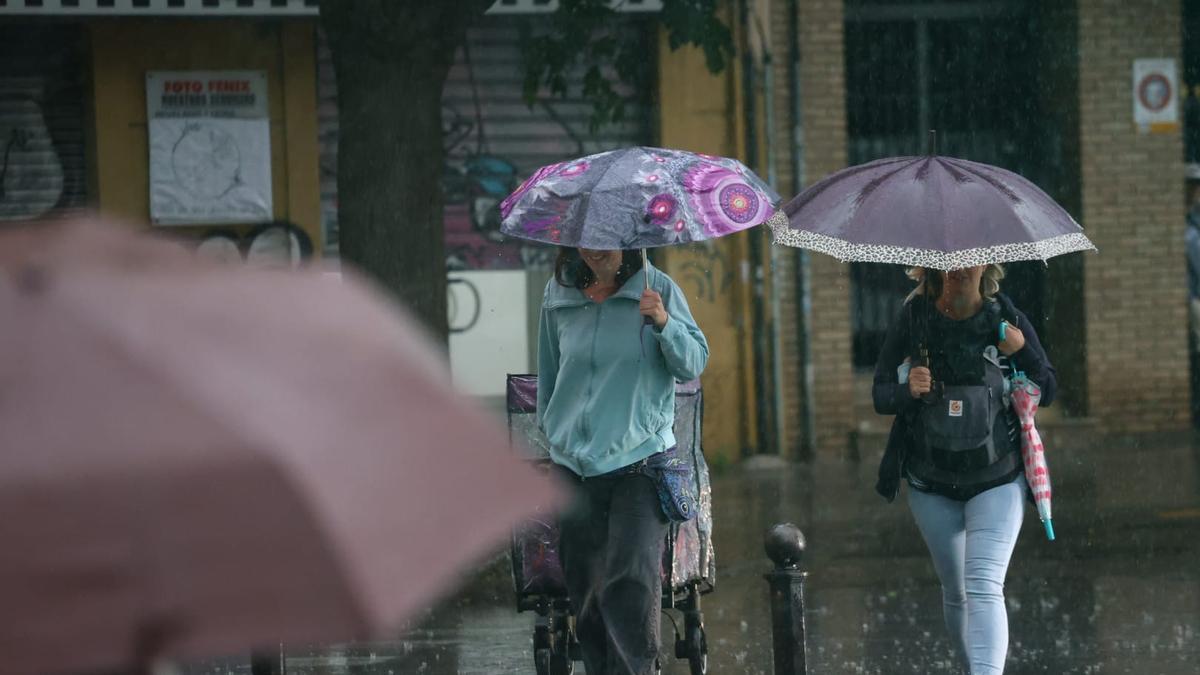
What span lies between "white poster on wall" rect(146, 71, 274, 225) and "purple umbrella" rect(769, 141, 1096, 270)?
7.51m

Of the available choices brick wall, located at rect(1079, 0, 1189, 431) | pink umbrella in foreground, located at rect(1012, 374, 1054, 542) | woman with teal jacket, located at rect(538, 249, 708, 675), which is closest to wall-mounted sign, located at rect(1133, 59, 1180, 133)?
brick wall, located at rect(1079, 0, 1189, 431)

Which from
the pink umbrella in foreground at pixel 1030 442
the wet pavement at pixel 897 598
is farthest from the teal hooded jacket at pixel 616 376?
the wet pavement at pixel 897 598

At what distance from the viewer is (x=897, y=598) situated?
8562mm

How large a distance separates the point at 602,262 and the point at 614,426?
0.55m

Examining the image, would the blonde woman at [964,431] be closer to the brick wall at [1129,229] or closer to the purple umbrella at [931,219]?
the purple umbrella at [931,219]

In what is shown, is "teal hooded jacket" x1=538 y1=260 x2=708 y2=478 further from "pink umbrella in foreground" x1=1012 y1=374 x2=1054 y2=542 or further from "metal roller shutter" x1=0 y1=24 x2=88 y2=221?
"metal roller shutter" x1=0 y1=24 x2=88 y2=221

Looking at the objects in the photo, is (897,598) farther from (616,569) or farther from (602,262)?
(602,262)

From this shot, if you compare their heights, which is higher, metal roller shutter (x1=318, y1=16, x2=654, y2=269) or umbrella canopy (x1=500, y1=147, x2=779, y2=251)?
metal roller shutter (x1=318, y1=16, x2=654, y2=269)

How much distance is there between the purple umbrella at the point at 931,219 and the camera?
18.7 feet

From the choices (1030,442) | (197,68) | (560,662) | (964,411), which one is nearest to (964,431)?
(964,411)

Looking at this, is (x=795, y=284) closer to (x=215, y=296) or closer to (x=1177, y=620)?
(x=1177, y=620)

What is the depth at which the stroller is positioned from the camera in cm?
616

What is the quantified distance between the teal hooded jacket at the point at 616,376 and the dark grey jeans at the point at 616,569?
113 mm


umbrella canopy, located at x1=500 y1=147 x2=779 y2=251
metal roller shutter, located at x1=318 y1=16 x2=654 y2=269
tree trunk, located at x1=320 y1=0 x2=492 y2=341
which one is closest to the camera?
umbrella canopy, located at x1=500 y1=147 x2=779 y2=251
